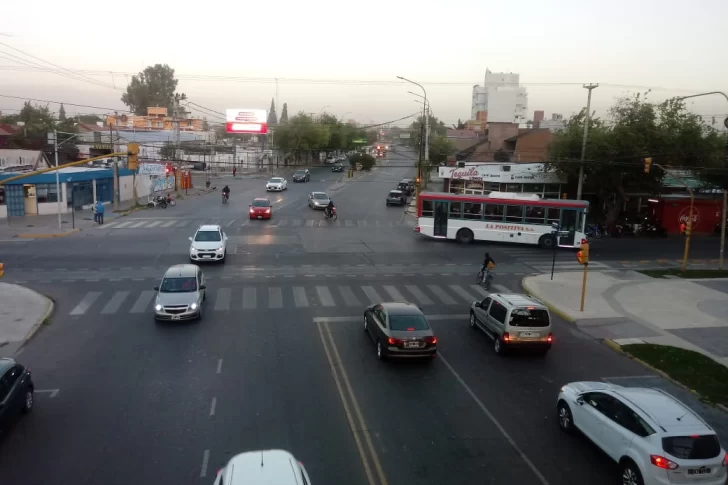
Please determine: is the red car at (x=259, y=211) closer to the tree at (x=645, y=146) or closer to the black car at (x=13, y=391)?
the tree at (x=645, y=146)

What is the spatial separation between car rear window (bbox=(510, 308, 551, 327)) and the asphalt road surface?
1.03 m

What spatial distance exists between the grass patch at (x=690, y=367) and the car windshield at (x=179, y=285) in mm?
13854

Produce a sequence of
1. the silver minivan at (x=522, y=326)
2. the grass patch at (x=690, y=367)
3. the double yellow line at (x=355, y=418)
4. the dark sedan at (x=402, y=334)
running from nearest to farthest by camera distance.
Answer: the double yellow line at (x=355, y=418) → the grass patch at (x=690, y=367) → the dark sedan at (x=402, y=334) → the silver minivan at (x=522, y=326)

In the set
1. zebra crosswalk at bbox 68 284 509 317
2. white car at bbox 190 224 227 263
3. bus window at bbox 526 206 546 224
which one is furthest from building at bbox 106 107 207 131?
zebra crosswalk at bbox 68 284 509 317

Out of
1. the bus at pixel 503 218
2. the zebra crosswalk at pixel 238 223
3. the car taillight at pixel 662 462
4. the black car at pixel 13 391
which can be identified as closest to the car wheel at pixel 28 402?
the black car at pixel 13 391

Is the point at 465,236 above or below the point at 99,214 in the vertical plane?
below

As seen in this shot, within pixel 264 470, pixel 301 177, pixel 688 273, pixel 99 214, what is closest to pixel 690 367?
pixel 264 470

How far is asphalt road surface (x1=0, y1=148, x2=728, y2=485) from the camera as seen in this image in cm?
1008

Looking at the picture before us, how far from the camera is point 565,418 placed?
11625mm

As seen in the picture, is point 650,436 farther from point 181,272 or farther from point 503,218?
point 503,218

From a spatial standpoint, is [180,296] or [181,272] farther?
[181,272]

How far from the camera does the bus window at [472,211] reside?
35156mm

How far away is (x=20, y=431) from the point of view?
11.2 m

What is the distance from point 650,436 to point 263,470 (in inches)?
245
